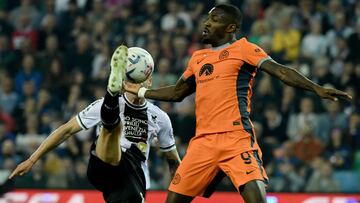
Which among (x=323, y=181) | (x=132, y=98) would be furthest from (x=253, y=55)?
(x=323, y=181)

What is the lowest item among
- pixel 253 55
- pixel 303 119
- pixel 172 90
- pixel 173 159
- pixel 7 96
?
pixel 7 96

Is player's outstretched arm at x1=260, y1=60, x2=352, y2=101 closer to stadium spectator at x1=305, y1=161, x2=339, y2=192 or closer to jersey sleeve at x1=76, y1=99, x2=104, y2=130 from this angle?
jersey sleeve at x1=76, y1=99, x2=104, y2=130

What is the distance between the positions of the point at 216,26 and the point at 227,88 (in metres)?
0.52

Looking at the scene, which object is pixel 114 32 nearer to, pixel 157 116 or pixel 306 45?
pixel 306 45

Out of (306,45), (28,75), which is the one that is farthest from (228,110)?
(28,75)

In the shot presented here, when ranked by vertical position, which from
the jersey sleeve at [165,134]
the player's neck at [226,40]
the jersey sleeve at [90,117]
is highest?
the player's neck at [226,40]

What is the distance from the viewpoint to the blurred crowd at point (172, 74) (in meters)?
13.4

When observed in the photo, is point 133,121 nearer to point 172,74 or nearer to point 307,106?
point 307,106

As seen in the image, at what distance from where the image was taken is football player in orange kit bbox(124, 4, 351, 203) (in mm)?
8078

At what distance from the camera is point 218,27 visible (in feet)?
27.2

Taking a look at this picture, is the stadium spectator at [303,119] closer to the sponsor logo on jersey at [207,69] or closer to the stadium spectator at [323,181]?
the stadium spectator at [323,181]

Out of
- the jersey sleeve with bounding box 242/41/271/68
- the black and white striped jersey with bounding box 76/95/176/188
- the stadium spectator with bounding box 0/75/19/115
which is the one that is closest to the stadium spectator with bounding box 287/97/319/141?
the stadium spectator with bounding box 0/75/19/115

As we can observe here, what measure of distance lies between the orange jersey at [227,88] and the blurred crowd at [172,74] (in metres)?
4.11

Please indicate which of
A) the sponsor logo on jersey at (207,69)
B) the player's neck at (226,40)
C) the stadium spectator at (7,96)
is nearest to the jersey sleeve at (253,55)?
the player's neck at (226,40)
